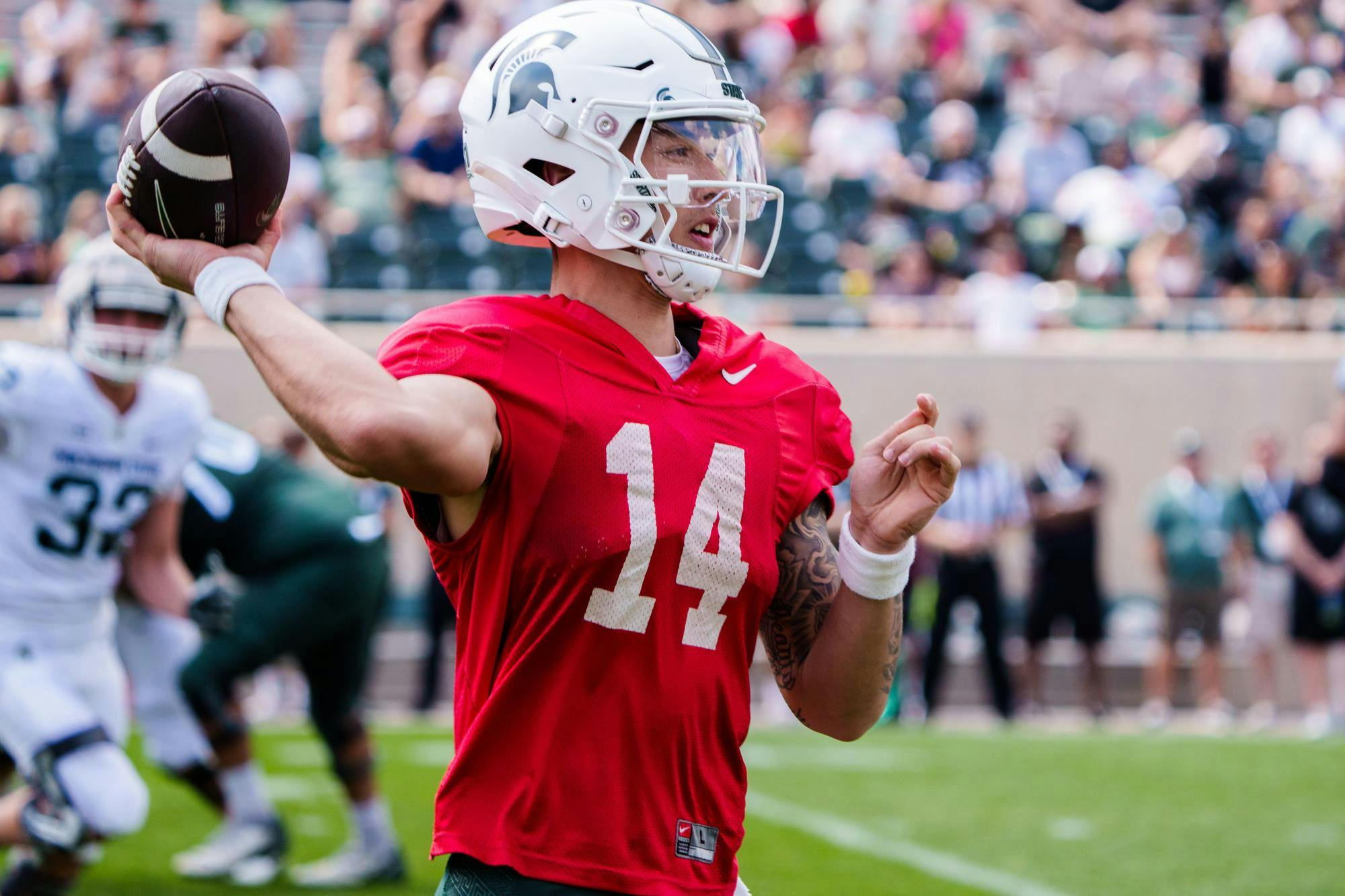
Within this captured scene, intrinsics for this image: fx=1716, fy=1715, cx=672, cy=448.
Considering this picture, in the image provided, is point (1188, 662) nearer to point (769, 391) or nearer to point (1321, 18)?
point (1321, 18)

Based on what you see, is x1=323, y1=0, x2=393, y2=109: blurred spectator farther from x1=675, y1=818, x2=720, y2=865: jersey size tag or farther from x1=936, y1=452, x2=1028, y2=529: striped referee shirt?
x1=675, y1=818, x2=720, y2=865: jersey size tag

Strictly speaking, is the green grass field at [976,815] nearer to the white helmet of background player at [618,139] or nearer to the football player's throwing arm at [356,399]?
the white helmet of background player at [618,139]

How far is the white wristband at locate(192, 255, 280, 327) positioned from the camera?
1.93 m

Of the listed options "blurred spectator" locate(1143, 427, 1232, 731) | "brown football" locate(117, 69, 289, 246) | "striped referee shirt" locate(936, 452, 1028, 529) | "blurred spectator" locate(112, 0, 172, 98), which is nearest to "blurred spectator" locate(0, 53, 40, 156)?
"blurred spectator" locate(112, 0, 172, 98)

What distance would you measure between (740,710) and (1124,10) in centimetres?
1360

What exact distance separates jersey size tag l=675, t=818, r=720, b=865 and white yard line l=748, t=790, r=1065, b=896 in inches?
150

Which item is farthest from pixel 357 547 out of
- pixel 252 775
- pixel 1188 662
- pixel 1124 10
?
pixel 1124 10

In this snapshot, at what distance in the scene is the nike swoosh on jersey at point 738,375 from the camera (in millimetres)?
2270

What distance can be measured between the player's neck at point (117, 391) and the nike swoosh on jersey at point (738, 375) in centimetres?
280

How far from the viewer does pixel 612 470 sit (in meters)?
2.08

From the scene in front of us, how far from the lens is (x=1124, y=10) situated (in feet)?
48.1

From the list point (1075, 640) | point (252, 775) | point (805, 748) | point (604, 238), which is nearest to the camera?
point (604, 238)

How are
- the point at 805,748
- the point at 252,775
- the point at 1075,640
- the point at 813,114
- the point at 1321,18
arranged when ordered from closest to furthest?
the point at 252,775
the point at 805,748
the point at 1075,640
the point at 813,114
the point at 1321,18

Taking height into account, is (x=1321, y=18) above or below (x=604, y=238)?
below
